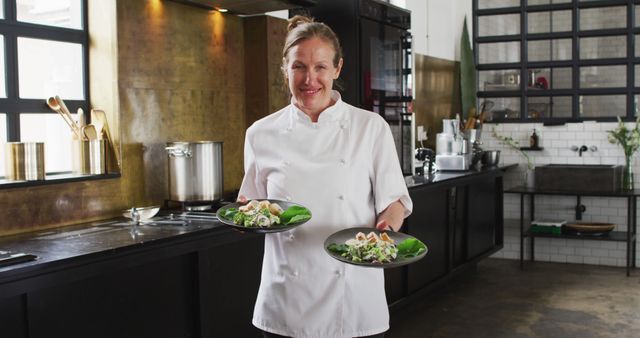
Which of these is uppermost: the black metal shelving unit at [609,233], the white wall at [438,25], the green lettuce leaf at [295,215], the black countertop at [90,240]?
the white wall at [438,25]

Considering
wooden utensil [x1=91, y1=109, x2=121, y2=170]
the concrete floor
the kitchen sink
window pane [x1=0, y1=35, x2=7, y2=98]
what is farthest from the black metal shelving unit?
window pane [x1=0, y1=35, x2=7, y2=98]

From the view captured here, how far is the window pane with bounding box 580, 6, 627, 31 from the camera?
7.13 m

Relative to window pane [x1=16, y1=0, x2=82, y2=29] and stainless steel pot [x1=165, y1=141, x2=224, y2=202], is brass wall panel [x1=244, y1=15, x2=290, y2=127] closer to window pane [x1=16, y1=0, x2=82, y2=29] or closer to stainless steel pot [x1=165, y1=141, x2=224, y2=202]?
stainless steel pot [x1=165, y1=141, x2=224, y2=202]

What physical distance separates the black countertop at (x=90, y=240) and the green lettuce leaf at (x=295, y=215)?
0.93 m

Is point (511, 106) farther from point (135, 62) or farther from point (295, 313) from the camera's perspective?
point (295, 313)

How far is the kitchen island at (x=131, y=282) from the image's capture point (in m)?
2.43

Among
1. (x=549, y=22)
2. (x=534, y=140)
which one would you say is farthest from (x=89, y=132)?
(x=549, y=22)

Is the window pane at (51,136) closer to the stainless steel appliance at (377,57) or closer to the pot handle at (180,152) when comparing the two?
the pot handle at (180,152)

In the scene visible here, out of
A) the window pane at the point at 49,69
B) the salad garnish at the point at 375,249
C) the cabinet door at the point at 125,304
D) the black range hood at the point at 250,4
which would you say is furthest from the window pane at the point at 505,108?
the salad garnish at the point at 375,249

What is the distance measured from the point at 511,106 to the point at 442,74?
3.01ft

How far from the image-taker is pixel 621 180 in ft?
23.1

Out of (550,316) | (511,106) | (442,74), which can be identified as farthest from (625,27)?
(550,316)

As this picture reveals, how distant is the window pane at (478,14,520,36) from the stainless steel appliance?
2.57 meters

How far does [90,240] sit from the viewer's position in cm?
287
